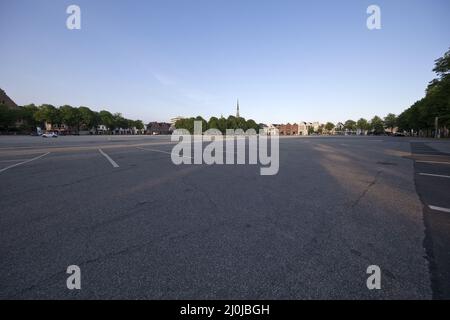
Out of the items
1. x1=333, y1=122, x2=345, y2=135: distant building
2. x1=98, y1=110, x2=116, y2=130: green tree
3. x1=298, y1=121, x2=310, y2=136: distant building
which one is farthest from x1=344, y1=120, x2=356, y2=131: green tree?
x1=98, y1=110, x2=116, y2=130: green tree

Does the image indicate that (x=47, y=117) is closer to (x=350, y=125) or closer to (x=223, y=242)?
(x=223, y=242)

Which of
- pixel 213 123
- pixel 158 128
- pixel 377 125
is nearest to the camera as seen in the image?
pixel 213 123

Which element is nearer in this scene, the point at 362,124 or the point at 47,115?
the point at 47,115

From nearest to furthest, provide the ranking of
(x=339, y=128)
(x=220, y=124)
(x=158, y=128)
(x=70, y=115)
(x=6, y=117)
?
(x=6, y=117)
(x=70, y=115)
(x=220, y=124)
(x=339, y=128)
(x=158, y=128)

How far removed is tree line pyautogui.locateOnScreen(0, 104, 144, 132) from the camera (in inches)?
2826

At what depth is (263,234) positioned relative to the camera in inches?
143

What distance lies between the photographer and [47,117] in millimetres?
82438

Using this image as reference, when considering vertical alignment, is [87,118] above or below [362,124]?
below

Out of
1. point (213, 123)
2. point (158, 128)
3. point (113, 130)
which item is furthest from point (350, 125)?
point (113, 130)

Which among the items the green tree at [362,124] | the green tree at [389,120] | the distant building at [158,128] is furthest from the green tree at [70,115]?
the green tree at [362,124]

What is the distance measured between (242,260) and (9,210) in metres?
5.14

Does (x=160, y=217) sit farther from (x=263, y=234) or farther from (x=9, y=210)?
(x=9, y=210)

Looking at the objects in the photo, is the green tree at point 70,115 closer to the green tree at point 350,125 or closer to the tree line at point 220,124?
the tree line at point 220,124
